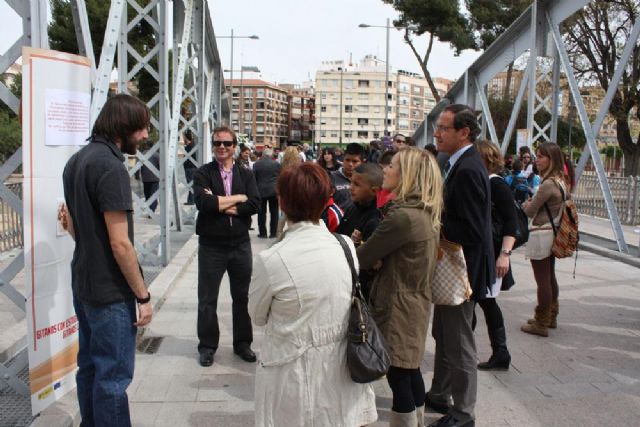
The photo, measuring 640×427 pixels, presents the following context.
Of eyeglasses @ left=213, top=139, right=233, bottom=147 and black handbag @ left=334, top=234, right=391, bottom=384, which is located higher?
eyeglasses @ left=213, top=139, right=233, bottom=147

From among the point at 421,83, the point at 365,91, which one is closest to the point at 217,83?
the point at 365,91

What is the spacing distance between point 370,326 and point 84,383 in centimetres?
162

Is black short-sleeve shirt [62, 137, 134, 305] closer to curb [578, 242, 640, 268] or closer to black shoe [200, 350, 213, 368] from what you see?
black shoe [200, 350, 213, 368]

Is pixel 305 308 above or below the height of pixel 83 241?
below

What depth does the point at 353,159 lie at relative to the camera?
5609 millimetres

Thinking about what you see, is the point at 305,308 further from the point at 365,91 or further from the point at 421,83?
the point at 421,83

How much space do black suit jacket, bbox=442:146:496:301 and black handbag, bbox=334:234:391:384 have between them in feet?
3.79

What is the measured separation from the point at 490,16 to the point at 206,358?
87.3 ft

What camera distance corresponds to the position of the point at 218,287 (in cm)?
481

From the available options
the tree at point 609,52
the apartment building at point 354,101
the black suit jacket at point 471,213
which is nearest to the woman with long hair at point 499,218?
the black suit jacket at point 471,213

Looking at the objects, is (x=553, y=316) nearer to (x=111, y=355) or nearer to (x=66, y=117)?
(x=111, y=355)

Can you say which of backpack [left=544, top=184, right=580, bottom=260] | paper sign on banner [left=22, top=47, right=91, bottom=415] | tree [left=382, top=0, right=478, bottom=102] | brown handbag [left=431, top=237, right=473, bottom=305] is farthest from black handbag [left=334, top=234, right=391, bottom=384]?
tree [left=382, top=0, right=478, bottom=102]

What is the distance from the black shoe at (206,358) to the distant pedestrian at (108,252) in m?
1.76

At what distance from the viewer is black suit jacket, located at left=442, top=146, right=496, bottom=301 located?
338 cm
